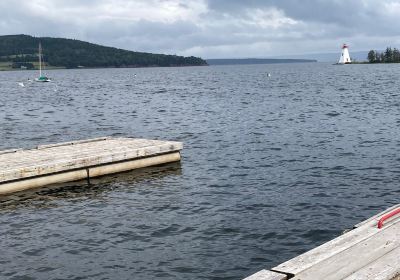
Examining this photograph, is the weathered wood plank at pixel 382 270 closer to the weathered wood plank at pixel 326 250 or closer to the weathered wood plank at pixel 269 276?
the weathered wood plank at pixel 326 250

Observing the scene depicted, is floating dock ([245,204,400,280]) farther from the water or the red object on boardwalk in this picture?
the water

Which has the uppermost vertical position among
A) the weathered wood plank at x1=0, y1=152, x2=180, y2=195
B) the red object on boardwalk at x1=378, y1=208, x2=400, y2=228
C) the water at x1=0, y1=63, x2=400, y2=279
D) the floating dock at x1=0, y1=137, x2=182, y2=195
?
the red object on boardwalk at x1=378, y1=208, x2=400, y2=228

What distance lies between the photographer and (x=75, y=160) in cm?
2042

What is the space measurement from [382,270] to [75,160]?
47.7 feet

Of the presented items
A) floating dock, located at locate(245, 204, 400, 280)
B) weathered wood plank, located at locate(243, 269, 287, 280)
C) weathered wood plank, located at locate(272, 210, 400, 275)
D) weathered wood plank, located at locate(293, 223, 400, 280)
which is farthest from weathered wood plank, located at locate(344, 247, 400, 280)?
weathered wood plank, located at locate(243, 269, 287, 280)

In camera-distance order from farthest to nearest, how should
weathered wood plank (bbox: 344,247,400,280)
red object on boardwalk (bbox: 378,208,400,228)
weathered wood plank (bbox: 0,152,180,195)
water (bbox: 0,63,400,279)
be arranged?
weathered wood plank (bbox: 0,152,180,195)
water (bbox: 0,63,400,279)
red object on boardwalk (bbox: 378,208,400,228)
weathered wood plank (bbox: 344,247,400,280)

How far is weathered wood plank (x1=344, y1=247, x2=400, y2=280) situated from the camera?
26.8 ft

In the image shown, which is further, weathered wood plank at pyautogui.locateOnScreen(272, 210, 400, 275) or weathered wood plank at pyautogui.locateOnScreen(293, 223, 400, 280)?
weathered wood plank at pyautogui.locateOnScreen(272, 210, 400, 275)

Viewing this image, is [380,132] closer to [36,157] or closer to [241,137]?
[241,137]

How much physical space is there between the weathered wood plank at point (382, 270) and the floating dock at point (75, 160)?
14.1 m

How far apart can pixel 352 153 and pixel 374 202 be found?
9.79 meters

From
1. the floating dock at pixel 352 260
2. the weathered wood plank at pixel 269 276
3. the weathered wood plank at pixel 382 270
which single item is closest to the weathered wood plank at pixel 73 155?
the floating dock at pixel 352 260

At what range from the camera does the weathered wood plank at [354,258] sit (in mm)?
8375

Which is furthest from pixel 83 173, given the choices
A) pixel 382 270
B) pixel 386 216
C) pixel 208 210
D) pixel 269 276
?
pixel 382 270
